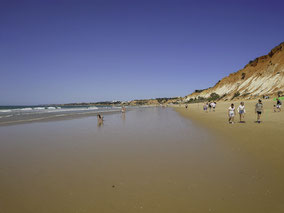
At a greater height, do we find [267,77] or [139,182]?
[267,77]

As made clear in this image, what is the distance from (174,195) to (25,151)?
658 cm

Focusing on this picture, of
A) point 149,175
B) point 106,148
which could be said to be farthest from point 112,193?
point 106,148

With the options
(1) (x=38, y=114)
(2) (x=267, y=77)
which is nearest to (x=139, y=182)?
(1) (x=38, y=114)

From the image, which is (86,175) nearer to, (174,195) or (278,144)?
(174,195)

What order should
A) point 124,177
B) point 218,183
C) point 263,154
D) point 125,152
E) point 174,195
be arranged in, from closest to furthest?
1. point 174,195
2. point 218,183
3. point 124,177
4. point 263,154
5. point 125,152

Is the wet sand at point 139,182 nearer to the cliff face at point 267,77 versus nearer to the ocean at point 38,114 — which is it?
the ocean at point 38,114

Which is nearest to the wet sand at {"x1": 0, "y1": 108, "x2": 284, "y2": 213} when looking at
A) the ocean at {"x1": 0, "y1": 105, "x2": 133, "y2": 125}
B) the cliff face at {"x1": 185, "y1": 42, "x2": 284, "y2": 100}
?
the ocean at {"x1": 0, "y1": 105, "x2": 133, "y2": 125}

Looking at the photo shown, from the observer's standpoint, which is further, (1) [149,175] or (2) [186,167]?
(2) [186,167]

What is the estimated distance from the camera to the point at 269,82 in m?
44.9

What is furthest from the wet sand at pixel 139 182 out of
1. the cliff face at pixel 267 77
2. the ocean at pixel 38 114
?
the cliff face at pixel 267 77

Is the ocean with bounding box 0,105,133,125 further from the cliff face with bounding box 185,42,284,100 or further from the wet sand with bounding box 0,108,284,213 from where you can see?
the cliff face with bounding box 185,42,284,100

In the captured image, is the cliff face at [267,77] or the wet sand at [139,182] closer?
the wet sand at [139,182]

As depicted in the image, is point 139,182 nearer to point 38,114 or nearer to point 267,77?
point 38,114

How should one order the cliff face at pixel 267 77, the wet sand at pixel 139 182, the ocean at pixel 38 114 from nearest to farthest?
1. the wet sand at pixel 139 182
2. the ocean at pixel 38 114
3. the cliff face at pixel 267 77
